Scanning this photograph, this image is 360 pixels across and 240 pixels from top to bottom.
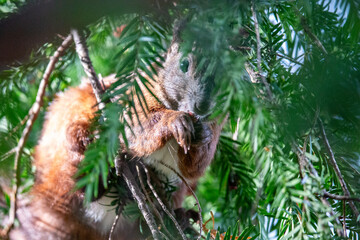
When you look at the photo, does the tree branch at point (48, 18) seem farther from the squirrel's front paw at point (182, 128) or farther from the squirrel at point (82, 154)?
the squirrel at point (82, 154)

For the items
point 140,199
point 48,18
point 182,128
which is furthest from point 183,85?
point 48,18

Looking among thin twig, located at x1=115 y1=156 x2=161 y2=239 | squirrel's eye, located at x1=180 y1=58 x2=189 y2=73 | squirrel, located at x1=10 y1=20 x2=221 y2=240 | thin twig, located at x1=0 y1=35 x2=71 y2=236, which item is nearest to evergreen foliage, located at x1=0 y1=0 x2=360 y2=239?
thin twig, located at x1=0 y1=35 x2=71 y2=236

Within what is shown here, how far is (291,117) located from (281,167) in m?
0.16

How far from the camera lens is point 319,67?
1441 millimetres

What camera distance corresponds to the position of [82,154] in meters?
2.88

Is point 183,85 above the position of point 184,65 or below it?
below

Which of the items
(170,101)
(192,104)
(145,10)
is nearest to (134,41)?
(145,10)

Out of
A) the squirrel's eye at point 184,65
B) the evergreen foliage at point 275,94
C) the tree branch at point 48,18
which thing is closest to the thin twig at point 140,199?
the evergreen foliage at point 275,94

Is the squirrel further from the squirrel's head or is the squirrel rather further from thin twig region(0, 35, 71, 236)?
thin twig region(0, 35, 71, 236)

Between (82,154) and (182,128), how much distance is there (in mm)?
934

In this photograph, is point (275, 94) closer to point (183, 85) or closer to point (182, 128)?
point (182, 128)

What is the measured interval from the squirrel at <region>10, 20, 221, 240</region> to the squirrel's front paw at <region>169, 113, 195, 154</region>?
15 centimetres

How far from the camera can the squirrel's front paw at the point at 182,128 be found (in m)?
2.28

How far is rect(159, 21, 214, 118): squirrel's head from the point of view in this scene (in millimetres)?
2223
